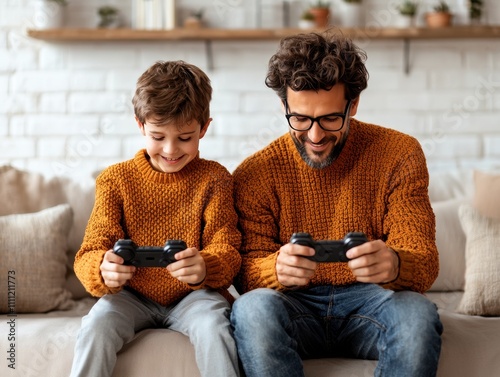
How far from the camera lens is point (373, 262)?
Answer: 1497 mm

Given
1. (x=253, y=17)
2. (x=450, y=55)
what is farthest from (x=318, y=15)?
(x=450, y=55)

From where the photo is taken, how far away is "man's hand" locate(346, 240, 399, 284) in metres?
1.48

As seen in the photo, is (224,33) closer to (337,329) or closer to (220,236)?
(220,236)

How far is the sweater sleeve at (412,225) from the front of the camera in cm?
160

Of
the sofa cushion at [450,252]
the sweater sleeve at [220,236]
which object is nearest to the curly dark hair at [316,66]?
the sweater sleeve at [220,236]

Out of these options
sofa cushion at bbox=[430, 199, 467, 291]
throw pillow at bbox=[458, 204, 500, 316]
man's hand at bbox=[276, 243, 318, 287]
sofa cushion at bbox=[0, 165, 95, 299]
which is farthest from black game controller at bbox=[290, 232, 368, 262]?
sofa cushion at bbox=[0, 165, 95, 299]

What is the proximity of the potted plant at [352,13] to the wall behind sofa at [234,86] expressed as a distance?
4 centimetres

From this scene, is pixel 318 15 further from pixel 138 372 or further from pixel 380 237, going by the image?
pixel 138 372

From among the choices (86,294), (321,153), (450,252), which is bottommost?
(86,294)

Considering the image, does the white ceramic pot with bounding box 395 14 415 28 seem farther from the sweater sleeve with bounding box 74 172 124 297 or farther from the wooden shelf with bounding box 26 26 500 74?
the sweater sleeve with bounding box 74 172 124 297

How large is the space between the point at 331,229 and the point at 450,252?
0.61 m

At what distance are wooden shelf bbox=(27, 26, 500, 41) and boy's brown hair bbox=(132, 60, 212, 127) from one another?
999 mm

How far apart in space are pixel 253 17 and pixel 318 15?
26cm

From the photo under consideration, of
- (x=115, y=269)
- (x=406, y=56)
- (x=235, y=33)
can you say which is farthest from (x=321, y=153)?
(x=406, y=56)
